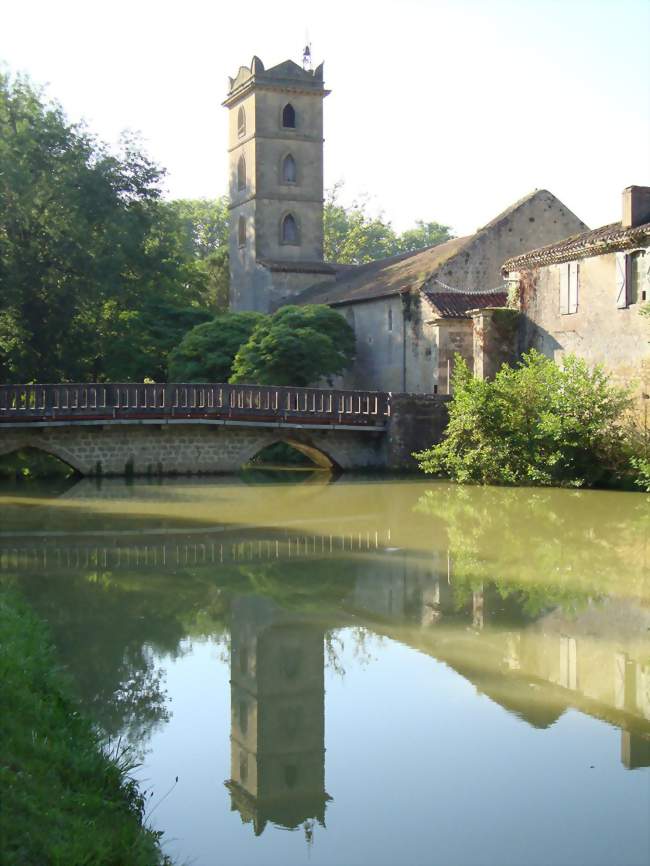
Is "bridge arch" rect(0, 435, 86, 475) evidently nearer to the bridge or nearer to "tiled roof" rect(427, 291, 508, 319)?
the bridge

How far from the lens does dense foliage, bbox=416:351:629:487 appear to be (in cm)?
2486

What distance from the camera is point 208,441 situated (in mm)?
29891

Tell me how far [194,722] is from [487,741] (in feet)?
7.26

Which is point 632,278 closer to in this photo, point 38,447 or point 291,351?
point 291,351

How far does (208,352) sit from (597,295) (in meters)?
13.0

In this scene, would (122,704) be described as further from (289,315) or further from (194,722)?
(289,315)

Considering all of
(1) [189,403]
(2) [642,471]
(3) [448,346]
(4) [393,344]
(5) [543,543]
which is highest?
(4) [393,344]

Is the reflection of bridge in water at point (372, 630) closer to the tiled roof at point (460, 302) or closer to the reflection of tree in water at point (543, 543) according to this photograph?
the reflection of tree in water at point (543, 543)

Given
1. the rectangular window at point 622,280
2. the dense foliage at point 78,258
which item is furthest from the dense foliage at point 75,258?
the rectangular window at point 622,280

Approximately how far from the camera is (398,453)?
30.2 m

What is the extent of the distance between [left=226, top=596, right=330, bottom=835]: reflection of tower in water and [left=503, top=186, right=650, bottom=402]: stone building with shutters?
1597 centimetres

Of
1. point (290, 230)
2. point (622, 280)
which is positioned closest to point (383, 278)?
point (290, 230)

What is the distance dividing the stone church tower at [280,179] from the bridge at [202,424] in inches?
602

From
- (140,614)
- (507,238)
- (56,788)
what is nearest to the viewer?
(56,788)
